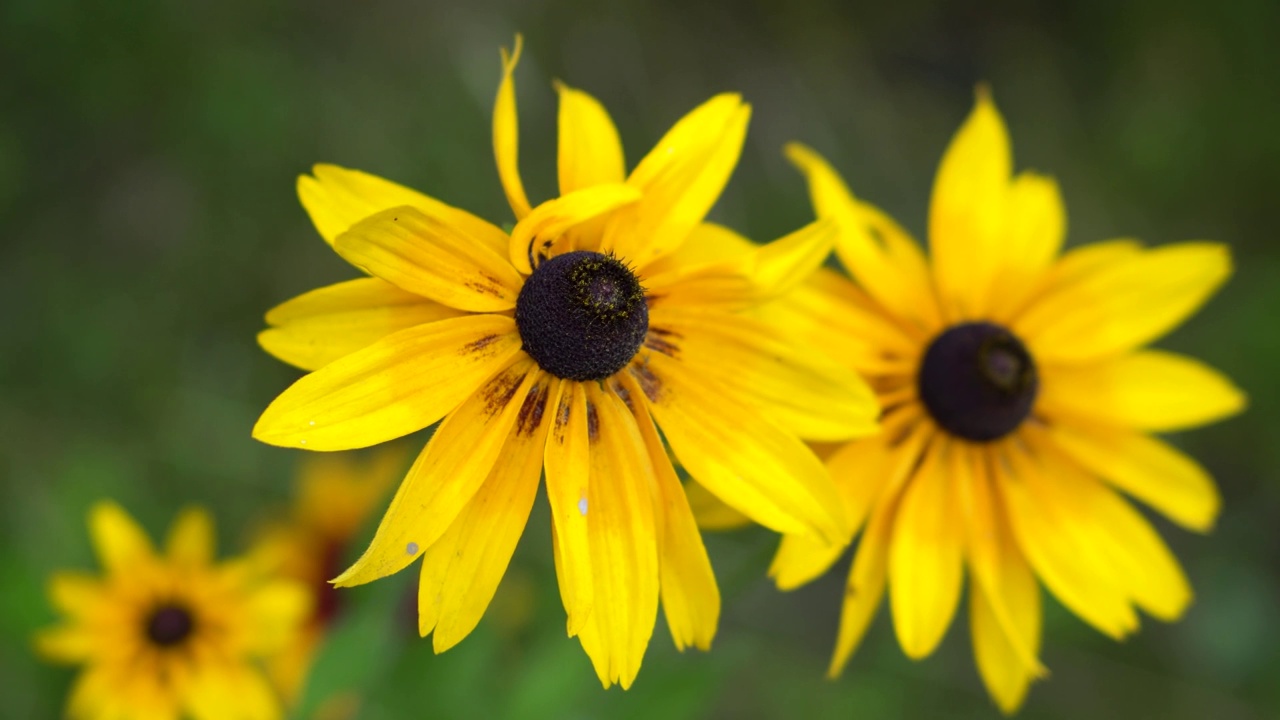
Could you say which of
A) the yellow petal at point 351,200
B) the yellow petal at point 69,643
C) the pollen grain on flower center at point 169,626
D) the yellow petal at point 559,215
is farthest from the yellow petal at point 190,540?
the yellow petal at point 559,215

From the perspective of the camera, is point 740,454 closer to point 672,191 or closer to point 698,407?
point 698,407

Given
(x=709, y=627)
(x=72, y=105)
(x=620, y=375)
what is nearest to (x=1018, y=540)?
(x=709, y=627)

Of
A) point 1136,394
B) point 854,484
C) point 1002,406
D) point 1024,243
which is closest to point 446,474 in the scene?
point 854,484

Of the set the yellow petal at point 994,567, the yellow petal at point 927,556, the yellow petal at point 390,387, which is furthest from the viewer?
the yellow petal at point 994,567

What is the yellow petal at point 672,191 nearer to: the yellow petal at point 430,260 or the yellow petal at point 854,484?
the yellow petal at point 430,260

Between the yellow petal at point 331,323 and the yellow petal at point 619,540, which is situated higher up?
the yellow petal at point 331,323

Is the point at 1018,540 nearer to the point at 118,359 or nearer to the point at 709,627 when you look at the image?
the point at 709,627

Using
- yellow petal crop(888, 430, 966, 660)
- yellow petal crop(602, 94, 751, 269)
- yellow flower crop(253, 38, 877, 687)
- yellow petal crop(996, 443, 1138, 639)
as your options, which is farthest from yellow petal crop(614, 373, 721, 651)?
yellow petal crop(996, 443, 1138, 639)
